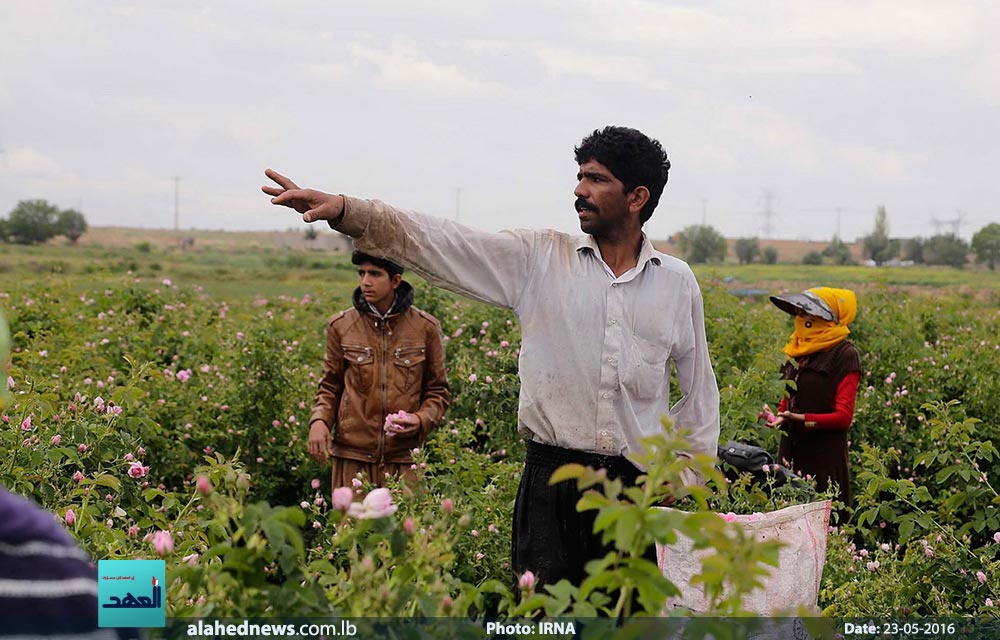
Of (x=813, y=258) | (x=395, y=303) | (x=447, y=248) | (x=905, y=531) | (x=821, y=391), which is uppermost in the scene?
(x=447, y=248)

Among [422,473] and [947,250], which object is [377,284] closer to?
[422,473]

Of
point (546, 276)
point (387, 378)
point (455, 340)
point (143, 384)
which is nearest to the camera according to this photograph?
point (546, 276)

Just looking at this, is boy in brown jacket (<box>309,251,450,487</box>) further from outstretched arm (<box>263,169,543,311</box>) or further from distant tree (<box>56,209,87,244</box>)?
distant tree (<box>56,209,87,244</box>)

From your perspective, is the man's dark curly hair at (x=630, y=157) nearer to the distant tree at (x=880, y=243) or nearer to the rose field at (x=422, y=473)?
the rose field at (x=422, y=473)

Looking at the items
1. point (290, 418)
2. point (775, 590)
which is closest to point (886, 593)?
point (775, 590)

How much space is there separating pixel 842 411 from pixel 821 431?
171 mm

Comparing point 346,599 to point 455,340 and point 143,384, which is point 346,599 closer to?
point 143,384

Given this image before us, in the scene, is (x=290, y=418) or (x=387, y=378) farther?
(x=290, y=418)

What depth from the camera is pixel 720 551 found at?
1.59 metres

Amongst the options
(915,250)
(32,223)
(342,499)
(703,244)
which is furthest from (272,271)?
(915,250)

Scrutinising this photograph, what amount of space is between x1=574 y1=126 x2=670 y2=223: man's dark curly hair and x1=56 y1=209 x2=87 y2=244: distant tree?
7798 cm

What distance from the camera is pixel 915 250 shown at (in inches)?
3199

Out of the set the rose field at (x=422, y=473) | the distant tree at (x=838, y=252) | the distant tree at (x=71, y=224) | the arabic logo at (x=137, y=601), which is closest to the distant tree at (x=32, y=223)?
the distant tree at (x=71, y=224)

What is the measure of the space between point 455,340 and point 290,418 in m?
1.54
